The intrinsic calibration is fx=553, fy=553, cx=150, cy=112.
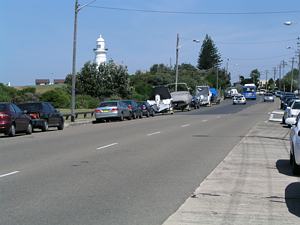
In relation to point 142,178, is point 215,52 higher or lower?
higher

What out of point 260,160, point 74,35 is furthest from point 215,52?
point 260,160

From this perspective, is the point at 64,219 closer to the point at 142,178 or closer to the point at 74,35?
the point at 142,178

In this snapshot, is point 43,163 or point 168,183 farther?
point 43,163

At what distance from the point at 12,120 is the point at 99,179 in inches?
559

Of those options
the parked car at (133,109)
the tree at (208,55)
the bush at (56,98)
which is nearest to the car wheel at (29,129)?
the parked car at (133,109)

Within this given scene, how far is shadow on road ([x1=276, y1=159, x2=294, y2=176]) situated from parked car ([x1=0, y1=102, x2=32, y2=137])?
525 inches

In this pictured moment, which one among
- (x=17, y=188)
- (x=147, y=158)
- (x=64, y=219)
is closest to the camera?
(x=64, y=219)

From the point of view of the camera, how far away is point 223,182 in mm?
11469

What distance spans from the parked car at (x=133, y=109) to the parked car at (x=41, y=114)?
12.8 m

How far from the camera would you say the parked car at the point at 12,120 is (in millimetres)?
24422

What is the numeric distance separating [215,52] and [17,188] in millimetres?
168542

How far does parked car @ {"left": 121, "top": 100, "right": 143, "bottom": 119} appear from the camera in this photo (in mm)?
42906

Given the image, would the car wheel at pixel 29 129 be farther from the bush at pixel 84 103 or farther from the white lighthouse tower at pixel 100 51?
the white lighthouse tower at pixel 100 51

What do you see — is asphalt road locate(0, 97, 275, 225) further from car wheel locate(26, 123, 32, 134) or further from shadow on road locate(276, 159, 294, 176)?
car wheel locate(26, 123, 32, 134)
